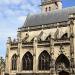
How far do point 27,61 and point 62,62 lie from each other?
250 inches

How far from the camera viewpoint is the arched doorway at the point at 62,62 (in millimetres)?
37812

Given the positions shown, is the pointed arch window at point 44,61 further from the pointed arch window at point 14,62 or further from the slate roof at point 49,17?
the slate roof at point 49,17

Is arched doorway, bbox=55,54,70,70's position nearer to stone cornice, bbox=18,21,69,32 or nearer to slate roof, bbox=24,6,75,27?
stone cornice, bbox=18,21,69,32

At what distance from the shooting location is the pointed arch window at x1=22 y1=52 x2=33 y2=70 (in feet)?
135

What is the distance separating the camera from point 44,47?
39.9m

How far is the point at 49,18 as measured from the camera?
47.0 m

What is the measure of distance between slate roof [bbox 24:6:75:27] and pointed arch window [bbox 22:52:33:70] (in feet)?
25.2

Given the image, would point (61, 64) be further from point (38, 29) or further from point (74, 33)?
point (38, 29)

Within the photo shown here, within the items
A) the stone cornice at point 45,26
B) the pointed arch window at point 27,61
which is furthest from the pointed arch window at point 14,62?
the stone cornice at point 45,26

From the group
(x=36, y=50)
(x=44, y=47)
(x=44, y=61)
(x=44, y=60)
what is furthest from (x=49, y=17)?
(x=44, y=61)

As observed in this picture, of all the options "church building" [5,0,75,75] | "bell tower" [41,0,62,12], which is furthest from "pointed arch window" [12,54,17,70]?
"bell tower" [41,0,62,12]

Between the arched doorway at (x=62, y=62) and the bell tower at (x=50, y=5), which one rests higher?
the bell tower at (x=50, y=5)

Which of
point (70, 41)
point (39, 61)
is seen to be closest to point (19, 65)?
point (39, 61)

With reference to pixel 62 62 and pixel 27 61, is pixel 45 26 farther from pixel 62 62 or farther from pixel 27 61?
pixel 62 62
